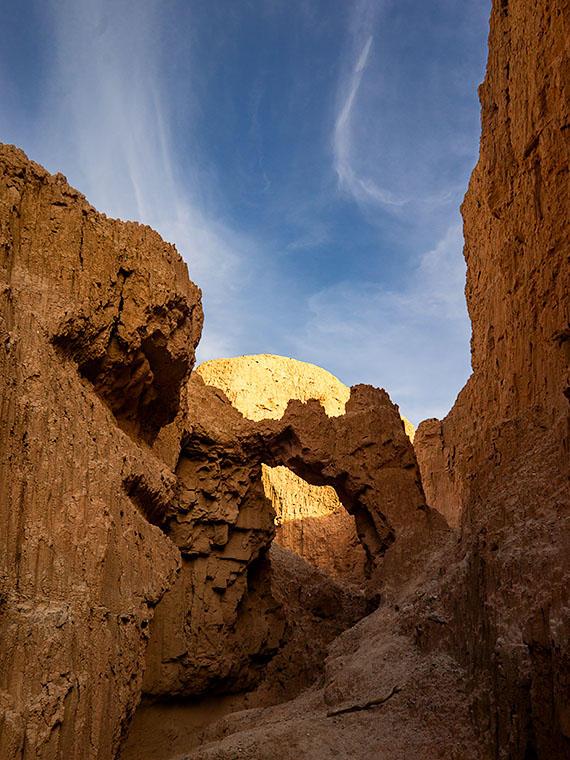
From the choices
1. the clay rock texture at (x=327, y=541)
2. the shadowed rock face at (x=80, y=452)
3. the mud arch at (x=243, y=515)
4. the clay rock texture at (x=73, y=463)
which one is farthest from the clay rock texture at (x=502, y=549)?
the clay rock texture at (x=327, y=541)

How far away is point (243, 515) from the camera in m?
14.2

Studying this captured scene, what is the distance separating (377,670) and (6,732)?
19.6ft

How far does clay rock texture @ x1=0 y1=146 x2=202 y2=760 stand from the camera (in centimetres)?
526

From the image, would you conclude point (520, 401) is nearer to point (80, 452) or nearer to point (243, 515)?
point (80, 452)

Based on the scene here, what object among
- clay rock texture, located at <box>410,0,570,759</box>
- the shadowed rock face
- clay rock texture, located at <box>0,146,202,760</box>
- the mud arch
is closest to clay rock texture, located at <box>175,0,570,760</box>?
clay rock texture, located at <box>410,0,570,759</box>

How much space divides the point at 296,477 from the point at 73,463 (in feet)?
71.6

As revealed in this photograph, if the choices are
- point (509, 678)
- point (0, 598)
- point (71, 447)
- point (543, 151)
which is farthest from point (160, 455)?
point (543, 151)

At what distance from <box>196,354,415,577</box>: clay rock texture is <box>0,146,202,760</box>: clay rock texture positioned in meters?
12.6

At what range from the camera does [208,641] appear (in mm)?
12805

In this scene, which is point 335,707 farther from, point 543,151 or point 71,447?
point 543,151

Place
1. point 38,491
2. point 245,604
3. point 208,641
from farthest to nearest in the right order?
point 245,604 → point 208,641 → point 38,491

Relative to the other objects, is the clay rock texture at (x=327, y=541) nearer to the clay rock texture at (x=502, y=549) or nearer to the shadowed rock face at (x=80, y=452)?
the clay rock texture at (x=502, y=549)

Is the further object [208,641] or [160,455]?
[208,641]

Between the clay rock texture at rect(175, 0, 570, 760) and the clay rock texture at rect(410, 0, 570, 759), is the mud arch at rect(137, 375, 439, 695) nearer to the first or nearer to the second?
the clay rock texture at rect(175, 0, 570, 760)
